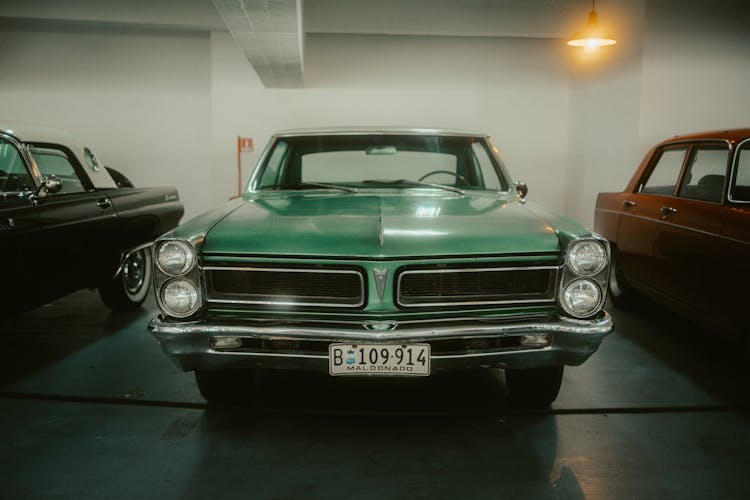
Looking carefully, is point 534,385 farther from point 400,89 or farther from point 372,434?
point 400,89

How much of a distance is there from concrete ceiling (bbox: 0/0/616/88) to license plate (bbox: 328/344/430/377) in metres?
6.38

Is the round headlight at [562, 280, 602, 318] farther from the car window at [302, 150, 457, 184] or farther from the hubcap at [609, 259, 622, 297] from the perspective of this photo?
the car window at [302, 150, 457, 184]

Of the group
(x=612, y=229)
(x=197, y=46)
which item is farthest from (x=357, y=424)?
(x=197, y=46)

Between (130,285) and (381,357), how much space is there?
10.9 ft

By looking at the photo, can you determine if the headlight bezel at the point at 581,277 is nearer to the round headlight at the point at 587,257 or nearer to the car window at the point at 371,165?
the round headlight at the point at 587,257

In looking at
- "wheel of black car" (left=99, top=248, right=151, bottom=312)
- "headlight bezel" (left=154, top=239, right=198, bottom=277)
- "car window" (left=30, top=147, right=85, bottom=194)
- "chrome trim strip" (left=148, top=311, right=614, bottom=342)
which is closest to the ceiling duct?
"car window" (left=30, top=147, right=85, bottom=194)

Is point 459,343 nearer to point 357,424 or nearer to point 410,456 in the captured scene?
point 410,456

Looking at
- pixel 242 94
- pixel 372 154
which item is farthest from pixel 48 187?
pixel 242 94

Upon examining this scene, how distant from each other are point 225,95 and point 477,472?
28.6 feet

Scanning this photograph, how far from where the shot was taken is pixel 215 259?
2393mm

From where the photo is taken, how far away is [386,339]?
2268mm

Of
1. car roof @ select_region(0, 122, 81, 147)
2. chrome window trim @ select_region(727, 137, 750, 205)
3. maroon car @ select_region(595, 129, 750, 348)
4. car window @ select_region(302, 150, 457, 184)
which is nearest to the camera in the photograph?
maroon car @ select_region(595, 129, 750, 348)

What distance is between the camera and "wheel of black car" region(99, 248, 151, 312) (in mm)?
4746

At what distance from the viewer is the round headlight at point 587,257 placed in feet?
7.89
